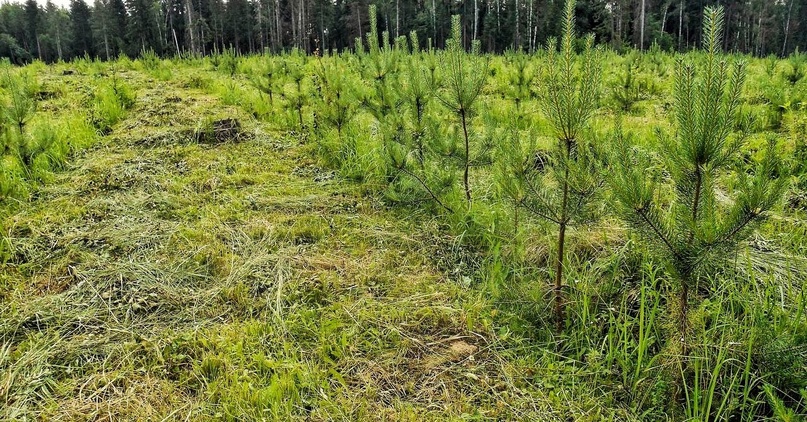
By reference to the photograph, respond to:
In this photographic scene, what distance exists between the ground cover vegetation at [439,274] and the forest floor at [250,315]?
1 centimetres

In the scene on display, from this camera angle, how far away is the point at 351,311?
240 cm

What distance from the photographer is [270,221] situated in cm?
341

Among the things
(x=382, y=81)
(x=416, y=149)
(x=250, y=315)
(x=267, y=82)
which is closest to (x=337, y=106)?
(x=382, y=81)

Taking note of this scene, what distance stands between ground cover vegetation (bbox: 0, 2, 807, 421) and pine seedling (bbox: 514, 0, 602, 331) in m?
0.01

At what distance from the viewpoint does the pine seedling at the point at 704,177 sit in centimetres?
137

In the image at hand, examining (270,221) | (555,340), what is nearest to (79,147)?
(270,221)

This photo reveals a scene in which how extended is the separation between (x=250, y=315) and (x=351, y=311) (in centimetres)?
51

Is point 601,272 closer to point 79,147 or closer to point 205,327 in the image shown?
point 205,327

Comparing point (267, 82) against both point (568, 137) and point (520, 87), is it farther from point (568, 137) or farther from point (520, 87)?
point (568, 137)

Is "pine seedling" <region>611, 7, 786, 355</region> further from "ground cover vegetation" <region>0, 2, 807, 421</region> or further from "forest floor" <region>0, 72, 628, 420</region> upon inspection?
"forest floor" <region>0, 72, 628, 420</region>

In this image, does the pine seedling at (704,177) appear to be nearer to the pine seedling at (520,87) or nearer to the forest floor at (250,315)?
the forest floor at (250,315)

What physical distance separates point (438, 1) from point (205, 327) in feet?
136

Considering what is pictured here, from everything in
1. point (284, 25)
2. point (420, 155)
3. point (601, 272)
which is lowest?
point (601, 272)

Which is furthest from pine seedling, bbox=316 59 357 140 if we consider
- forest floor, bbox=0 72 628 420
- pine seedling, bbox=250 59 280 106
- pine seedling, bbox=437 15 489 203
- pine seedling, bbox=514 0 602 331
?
pine seedling, bbox=514 0 602 331
